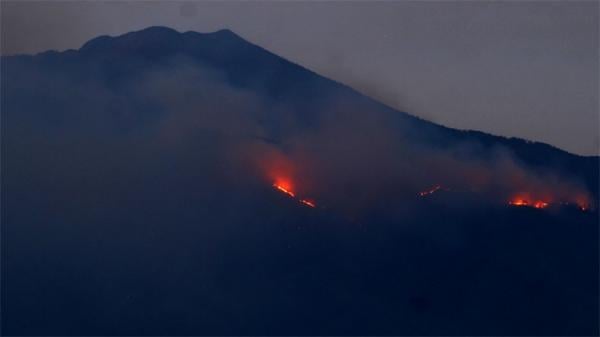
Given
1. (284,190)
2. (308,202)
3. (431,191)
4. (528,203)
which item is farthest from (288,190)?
(528,203)

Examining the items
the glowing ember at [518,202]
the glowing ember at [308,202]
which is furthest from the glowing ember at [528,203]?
the glowing ember at [308,202]

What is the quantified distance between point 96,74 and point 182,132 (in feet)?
5.77

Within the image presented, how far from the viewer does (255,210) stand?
12938mm

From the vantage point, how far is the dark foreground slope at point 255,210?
12.0 metres

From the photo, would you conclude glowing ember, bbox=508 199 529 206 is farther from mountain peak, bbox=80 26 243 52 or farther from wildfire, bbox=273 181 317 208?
mountain peak, bbox=80 26 243 52

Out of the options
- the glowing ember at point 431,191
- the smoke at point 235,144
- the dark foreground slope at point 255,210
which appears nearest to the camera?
the dark foreground slope at point 255,210

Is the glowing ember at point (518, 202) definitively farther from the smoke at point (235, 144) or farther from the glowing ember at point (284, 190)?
the glowing ember at point (284, 190)

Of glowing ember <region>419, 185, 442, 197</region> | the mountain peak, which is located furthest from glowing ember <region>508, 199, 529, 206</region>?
the mountain peak

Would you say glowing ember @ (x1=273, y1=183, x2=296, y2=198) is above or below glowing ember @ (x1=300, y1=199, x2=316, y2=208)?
above

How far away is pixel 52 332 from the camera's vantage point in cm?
1136

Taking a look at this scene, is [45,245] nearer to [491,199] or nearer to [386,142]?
[386,142]

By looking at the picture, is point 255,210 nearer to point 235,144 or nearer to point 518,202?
point 235,144

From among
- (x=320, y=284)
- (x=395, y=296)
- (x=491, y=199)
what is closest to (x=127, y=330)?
(x=320, y=284)

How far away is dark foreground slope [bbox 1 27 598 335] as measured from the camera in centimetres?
1196
